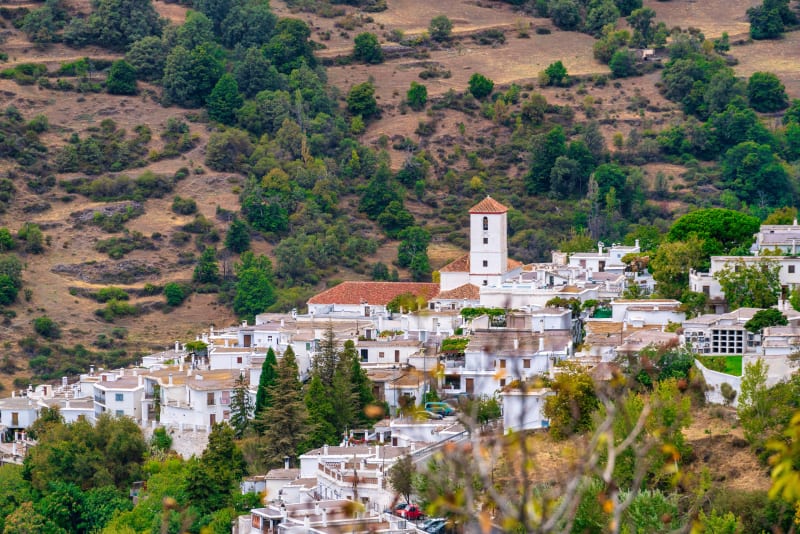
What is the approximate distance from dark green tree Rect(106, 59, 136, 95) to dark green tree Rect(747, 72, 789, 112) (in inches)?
1081

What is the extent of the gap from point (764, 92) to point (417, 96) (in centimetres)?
1548

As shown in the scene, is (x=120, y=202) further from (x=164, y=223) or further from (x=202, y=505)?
(x=202, y=505)

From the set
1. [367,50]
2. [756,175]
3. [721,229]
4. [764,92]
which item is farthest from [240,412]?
[367,50]

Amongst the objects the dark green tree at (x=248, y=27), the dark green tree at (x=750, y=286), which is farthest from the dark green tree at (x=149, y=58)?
the dark green tree at (x=750, y=286)

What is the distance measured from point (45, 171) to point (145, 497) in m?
33.2

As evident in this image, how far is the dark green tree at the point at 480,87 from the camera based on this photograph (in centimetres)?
7938

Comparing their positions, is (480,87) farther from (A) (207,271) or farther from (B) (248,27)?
(A) (207,271)

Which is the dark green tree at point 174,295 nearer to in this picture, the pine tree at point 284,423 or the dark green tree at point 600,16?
the pine tree at point 284,423

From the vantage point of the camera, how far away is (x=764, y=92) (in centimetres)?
7762

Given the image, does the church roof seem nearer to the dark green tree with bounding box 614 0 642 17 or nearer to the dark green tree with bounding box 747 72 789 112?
the dark green tree with bounding box 747 72 789 112

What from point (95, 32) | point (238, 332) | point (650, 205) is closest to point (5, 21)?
point (95, 32)

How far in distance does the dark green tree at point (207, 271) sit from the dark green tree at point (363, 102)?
58.7 ft

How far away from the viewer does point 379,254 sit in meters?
65.9

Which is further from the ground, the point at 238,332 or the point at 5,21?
the point at 5,21
